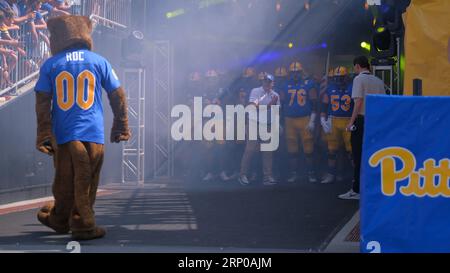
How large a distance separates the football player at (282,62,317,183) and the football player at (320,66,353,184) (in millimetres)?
220

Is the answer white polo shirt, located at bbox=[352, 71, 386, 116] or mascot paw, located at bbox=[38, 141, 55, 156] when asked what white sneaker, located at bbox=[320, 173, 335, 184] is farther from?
mascot paw, located at bbox=[38, 141, 55, 156]

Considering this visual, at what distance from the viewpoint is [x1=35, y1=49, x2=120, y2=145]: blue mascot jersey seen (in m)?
7.52

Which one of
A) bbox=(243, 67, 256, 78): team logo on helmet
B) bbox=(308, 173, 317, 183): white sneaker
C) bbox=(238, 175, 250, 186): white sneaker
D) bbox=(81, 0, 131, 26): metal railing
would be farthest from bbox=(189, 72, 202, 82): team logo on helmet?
bbox=(308, 173, 317, 183): white sneaker

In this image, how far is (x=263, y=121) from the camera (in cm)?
1366

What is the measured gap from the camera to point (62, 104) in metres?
7.56

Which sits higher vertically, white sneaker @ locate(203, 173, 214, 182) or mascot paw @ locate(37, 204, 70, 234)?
mascot paw @ locate(37, 204, 70, 234)

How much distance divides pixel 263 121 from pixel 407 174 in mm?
7723

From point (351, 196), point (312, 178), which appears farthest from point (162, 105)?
point (351, 196)

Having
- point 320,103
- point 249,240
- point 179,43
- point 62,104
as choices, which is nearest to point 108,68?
point 62,104

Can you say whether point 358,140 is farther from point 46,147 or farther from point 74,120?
point 46,147

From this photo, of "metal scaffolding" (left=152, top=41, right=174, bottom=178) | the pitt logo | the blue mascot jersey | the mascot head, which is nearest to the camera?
the pitt logo
